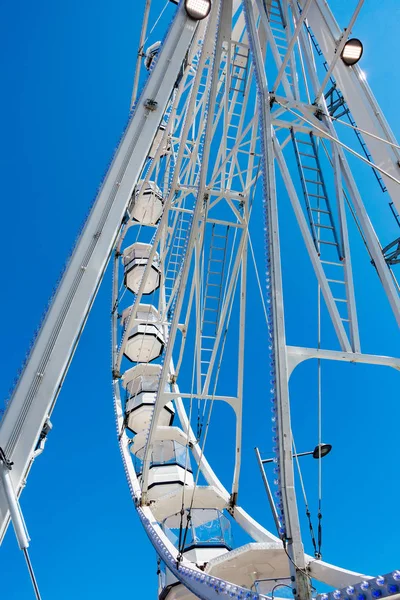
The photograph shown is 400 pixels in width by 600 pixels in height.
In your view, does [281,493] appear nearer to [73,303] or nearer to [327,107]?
[73,303]

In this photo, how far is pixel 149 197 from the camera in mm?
27234

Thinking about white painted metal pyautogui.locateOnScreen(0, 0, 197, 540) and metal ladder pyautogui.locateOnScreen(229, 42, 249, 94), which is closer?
white painted metal pyautogui.locateOnScreen(0, 0, 197, 540)

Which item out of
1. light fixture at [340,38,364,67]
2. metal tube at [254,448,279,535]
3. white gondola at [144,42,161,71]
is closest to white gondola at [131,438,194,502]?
metal tube at [254,448,279,535]

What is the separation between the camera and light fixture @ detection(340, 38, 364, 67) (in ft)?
36.5

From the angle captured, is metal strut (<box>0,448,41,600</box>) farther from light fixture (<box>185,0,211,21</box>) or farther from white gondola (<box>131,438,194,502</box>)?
light fixture (<box>185,0,211,21</box>)

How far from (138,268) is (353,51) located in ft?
55.4

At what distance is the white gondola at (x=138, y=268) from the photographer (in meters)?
25.9

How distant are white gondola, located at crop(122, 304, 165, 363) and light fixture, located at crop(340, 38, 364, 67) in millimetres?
15143

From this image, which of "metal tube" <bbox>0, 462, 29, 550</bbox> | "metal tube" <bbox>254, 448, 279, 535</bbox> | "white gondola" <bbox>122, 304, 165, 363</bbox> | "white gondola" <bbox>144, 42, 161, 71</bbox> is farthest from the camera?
"white gondola" <bbox>122, 304, 165, 363</bbox>

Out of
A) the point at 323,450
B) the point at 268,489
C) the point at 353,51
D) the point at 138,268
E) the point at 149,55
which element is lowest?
the point at 268,489

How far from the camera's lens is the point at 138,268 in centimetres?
2605

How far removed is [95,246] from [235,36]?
1262cm

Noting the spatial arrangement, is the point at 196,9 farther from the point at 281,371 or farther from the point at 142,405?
the point at 142,405

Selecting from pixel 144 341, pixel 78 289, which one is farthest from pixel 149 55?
pixel 78 289
